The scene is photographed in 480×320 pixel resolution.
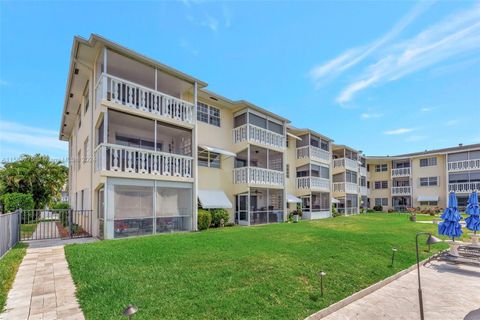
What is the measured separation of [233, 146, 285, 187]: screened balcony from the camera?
21.1 metres

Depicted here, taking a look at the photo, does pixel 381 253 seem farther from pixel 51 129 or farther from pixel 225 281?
pixel 51 129

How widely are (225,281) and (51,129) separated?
99.6 ft

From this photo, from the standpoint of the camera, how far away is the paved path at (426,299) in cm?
645

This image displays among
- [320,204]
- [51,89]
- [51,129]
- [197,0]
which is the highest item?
[197,0]

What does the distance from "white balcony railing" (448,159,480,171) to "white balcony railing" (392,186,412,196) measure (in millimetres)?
7360

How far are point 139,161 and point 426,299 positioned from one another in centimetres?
1371

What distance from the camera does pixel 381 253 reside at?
11.7 meters

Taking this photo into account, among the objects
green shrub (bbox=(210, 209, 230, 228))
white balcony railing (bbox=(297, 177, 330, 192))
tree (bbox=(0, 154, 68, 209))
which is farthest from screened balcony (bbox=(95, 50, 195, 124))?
tree (bbox=(0, 154, 68, 209))

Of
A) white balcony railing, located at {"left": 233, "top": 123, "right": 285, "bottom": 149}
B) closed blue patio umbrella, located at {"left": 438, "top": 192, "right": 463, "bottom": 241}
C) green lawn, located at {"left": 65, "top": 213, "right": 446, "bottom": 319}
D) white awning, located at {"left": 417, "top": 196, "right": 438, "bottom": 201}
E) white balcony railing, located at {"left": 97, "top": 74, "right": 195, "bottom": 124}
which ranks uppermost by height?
white balcony railing, located at {"left": 97, "top": 74, "right": 195, "bottom": 124}

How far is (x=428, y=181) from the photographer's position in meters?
44.8

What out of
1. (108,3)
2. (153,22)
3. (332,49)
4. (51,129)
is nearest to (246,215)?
(332,49)

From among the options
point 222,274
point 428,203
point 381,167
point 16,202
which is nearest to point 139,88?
point 222,274

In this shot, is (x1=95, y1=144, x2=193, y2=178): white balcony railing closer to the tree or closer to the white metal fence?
the white metal fence

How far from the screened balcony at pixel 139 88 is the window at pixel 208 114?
1996mm
